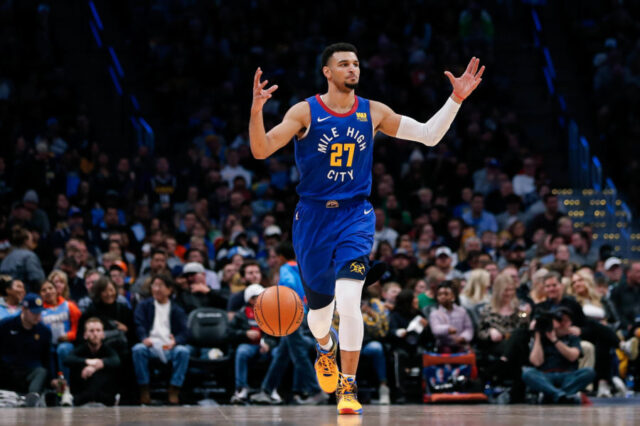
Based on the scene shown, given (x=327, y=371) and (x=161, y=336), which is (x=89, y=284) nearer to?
(x=161, y=336)

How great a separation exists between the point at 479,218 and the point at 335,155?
979 cm

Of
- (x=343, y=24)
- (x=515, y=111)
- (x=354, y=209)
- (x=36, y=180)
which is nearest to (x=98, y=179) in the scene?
(x=36, y=180)

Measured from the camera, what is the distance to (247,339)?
1328 centimetres

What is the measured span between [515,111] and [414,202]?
Result: 15.2 feet

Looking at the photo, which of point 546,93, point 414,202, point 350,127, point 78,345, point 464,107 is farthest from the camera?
point 546,93

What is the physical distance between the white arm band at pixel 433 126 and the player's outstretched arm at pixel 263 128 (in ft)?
2.79

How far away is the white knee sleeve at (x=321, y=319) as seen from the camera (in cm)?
847

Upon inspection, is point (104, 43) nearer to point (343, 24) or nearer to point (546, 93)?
point (343, 24)

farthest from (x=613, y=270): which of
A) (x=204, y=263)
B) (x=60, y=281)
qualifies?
(x=60, y=281)

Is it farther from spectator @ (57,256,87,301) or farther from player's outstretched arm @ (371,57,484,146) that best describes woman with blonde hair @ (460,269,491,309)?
player's outstretched arm @ (371,57,484,146)

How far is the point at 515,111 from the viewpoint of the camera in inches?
836

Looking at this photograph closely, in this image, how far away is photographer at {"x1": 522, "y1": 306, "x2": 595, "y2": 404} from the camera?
12516mm

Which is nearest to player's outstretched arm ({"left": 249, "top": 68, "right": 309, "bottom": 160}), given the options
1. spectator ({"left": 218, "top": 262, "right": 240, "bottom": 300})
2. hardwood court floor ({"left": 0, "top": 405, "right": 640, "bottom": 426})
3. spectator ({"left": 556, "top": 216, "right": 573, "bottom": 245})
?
hardwood court floor ({"left": 0, "top": 405, "right": 640, "bottom": 426})

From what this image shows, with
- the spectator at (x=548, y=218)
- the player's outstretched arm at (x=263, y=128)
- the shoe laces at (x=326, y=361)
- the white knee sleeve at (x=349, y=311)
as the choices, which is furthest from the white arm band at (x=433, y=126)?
the spectator at (x=548, y=218)
